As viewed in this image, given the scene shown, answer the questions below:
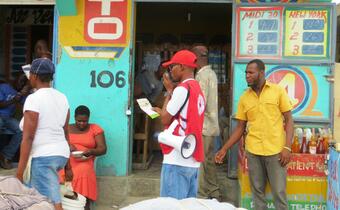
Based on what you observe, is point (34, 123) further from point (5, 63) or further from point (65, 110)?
point (5, 63)

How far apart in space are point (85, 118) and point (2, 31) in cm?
411

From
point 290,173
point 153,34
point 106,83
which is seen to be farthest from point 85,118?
point 153,34

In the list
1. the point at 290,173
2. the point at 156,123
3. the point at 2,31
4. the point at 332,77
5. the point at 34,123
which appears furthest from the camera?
the point at 2,31

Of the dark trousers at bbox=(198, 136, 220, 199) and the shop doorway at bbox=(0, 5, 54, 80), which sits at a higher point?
the shop doorway at bbox=(0, 5, 54, 80)

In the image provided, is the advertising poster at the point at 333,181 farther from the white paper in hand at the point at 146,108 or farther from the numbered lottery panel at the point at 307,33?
the white paper in hand at the point at 146,108

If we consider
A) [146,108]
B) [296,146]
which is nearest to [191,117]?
[146,108]

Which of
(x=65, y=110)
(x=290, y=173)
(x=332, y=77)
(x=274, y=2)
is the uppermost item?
(x=274, y=2)

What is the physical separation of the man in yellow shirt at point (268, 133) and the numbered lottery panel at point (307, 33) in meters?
1.21

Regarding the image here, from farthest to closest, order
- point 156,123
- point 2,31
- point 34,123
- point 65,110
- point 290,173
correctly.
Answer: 1. point 2,31
2. point 156,123
3. point 290,173
4. point 65,110
5. point 34,123

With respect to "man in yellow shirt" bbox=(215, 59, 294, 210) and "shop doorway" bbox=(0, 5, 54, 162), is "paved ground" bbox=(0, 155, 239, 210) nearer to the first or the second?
"man in yellow shirt" bbox=(215, 59, 294, 210)

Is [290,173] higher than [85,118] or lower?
lower

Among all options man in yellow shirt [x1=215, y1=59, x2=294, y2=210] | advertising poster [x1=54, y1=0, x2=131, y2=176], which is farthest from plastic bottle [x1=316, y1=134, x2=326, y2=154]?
advertising poster [x1=54, y1=0, x2=131, y2=176]

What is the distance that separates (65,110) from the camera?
4.25 meters

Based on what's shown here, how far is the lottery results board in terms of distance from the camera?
6.05m
